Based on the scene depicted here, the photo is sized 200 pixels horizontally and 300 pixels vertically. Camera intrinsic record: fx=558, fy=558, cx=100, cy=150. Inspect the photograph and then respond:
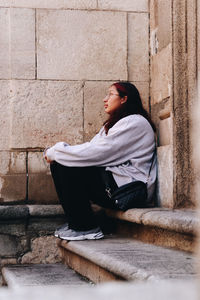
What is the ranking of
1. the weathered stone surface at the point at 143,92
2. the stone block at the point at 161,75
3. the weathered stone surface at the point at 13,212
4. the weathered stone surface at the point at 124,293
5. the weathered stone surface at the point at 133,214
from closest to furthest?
the weathered stone surface at the point at 124,293 → the weathered stone surface at the point at 133,214 → the stone block at the point at 161,75 → the weathered stone surface at the point at 13,212 → the weathered stone surface at the point at 143,92

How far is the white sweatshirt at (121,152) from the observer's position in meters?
4.02

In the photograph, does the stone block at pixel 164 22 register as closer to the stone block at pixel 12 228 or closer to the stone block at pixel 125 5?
the stone block at pixel 125 5

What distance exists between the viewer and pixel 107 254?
10.2 feet

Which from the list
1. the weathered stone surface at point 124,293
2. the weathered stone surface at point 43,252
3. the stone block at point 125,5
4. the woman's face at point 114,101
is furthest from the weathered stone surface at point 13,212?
the weathered stone surface at point 124,293

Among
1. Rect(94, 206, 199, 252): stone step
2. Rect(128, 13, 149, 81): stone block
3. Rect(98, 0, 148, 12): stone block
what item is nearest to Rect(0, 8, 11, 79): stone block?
Rect(98, 0, 148, 12): stone block

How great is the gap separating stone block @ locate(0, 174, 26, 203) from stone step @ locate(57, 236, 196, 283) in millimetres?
707

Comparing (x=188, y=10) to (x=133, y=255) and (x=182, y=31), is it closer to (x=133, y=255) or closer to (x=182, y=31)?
(x=182, y=31)

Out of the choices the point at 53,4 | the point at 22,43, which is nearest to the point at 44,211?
the point at 22,43

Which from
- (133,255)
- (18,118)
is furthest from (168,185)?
(18,118)

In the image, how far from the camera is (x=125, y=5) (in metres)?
4.90

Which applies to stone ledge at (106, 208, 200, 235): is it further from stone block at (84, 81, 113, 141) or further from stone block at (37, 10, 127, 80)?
stone block at (37, 10, 127, 80)

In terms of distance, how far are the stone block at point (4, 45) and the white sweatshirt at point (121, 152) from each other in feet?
3.30

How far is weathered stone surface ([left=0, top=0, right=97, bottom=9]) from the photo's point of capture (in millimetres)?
4766

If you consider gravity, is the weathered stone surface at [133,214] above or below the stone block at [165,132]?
below
